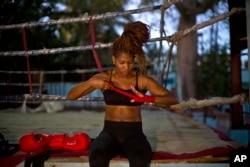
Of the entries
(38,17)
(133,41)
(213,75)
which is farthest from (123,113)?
(213,75)

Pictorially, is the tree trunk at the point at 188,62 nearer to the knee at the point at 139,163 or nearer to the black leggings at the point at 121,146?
the black leggings at the point at 121,146

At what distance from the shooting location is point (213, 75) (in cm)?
1037

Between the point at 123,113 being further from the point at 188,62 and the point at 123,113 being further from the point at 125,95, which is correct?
the point at 188,62

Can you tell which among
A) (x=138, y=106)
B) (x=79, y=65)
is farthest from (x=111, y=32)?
(x=138, y=106)

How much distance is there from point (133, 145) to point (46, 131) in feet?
5.12

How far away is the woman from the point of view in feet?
6.57

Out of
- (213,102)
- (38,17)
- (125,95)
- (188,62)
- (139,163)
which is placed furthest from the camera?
(188,62)

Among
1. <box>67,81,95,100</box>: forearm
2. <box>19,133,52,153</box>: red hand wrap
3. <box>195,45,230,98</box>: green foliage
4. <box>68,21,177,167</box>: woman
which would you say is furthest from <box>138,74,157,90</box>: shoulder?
<box>195,45,230,98</box>: green foliage

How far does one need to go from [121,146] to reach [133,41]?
0.68 meters

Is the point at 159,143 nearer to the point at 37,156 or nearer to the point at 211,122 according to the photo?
the point at 37,156

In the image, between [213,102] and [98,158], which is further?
[213,102]

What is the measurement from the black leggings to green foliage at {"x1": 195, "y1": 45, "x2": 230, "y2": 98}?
8.32 metres

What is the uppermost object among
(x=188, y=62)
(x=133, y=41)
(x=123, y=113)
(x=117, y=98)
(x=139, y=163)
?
(x=188, y=62)

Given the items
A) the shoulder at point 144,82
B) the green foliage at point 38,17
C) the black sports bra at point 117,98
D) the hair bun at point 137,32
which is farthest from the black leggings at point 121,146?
the green foliage at point 38,17
